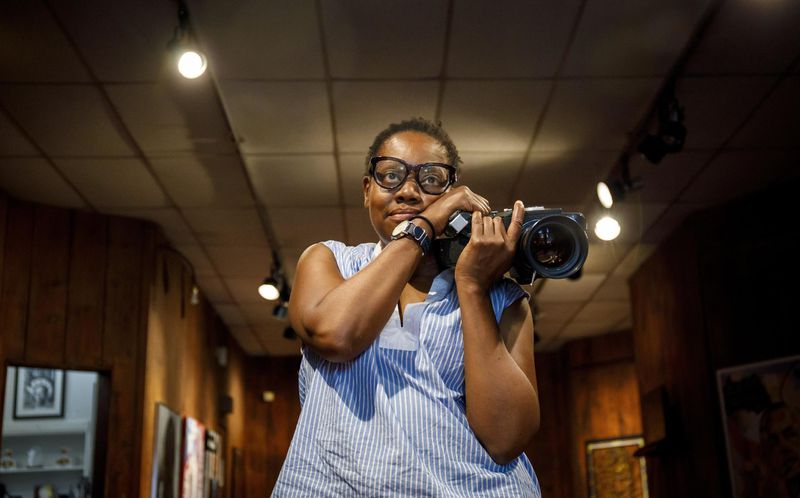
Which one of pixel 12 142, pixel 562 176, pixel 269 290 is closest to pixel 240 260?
pixel 269 290

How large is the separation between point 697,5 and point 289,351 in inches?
287

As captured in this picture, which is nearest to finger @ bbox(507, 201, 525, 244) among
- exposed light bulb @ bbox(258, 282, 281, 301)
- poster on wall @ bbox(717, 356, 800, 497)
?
poster on wall @ bbox(717, 356, 800, 497)

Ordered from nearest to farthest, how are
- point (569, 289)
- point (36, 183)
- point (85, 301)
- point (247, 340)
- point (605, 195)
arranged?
point (605, 195) < point (36, 183) < point (85, 301) < point (569, 289) < point (247, 340)

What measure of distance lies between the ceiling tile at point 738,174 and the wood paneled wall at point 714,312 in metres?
0.13

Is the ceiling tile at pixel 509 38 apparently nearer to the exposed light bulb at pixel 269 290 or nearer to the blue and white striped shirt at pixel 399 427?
the blue and white striped shirt at pixel 399 427

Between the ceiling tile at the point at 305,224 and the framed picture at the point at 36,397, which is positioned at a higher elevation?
the ceiling tile at the point at 305,224

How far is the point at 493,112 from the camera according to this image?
13.6ft

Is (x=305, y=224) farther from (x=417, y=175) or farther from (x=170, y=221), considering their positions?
(x=417, y=175)

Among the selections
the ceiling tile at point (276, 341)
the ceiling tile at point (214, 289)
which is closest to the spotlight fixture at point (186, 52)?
the ceiling tile at point (214, 289)

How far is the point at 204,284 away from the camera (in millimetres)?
7098

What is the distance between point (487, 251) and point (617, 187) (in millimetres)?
3822

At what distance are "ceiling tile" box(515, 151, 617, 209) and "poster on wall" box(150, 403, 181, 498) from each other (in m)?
2.76

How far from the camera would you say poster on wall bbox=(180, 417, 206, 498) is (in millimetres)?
6242

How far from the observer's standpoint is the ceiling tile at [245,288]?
698cm
